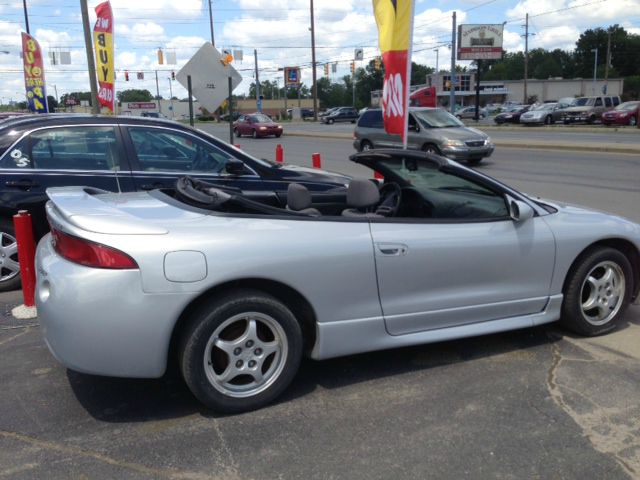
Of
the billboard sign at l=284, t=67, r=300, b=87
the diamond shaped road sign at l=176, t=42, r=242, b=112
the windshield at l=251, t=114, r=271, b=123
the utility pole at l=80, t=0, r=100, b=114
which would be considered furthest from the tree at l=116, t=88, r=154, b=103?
the diamond shaped road sign at l=176, t=42, r=242, b=112

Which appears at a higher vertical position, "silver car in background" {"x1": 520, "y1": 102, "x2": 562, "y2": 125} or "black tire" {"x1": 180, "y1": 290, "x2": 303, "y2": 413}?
"silver car in background" {"x1": 520, "y1": 102, "x2": 562, "y2": 125}

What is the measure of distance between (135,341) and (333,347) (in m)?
1.12

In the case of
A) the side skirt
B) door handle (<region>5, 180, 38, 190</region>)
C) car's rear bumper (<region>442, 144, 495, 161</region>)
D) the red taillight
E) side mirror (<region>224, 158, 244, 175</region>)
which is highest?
side mirror (<region>224, 158, 244, 175</region>)

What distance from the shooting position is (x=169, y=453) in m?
2.92

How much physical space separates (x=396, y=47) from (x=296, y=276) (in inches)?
170

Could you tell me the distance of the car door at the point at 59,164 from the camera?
5.53m

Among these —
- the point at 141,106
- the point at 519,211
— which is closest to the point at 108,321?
the point at 519,211

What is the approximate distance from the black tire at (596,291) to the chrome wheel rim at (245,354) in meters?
2.19

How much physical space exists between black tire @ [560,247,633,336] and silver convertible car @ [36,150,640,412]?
0.01 metres

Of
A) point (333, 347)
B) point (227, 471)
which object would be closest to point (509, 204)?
point (333, 347)

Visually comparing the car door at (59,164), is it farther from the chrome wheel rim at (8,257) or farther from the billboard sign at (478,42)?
the billboard sign at (478,42)

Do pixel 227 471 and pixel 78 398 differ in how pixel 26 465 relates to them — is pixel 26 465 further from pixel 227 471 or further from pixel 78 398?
pixel 227 471

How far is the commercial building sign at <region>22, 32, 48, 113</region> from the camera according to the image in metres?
21.9

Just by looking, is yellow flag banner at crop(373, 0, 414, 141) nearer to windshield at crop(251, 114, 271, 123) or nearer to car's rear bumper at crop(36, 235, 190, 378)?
car's rear bumper at crop(36, 235, 190, 378)
